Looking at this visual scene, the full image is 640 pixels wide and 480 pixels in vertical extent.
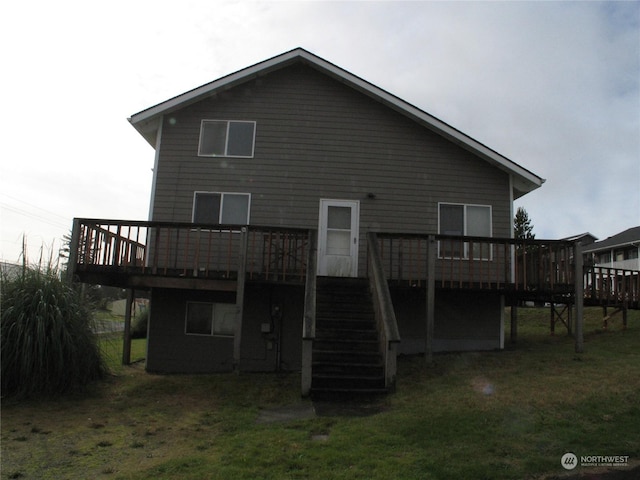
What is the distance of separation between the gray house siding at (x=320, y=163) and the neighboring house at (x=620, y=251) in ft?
84.3

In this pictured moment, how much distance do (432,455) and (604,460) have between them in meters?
1.68

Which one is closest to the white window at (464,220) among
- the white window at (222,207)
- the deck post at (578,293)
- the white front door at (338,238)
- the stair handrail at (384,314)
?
the white front door at (338,238)

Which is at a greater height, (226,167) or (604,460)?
(226,167)

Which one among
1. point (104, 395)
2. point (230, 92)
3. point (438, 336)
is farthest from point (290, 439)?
point (230, 92)

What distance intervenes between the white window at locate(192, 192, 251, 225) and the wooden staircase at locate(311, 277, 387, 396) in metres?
3.34

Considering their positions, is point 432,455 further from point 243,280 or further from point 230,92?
point 230,92

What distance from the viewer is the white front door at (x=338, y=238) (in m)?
12.8

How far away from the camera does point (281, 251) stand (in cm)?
1178

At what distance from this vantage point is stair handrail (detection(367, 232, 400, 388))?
8094 millimetres

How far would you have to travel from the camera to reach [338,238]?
42.7ft

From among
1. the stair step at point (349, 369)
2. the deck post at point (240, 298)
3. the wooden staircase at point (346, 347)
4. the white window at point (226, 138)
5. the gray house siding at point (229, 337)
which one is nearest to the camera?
the wooden staircase at point (346, 347)

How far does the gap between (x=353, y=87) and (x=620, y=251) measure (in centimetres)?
3222

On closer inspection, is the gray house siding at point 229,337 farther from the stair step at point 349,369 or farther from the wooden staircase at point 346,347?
the stair step at point 349,369

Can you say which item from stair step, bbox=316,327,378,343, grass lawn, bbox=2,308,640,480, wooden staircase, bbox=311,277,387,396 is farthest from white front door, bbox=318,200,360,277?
grass lawn, bbox=2,308,640,480
